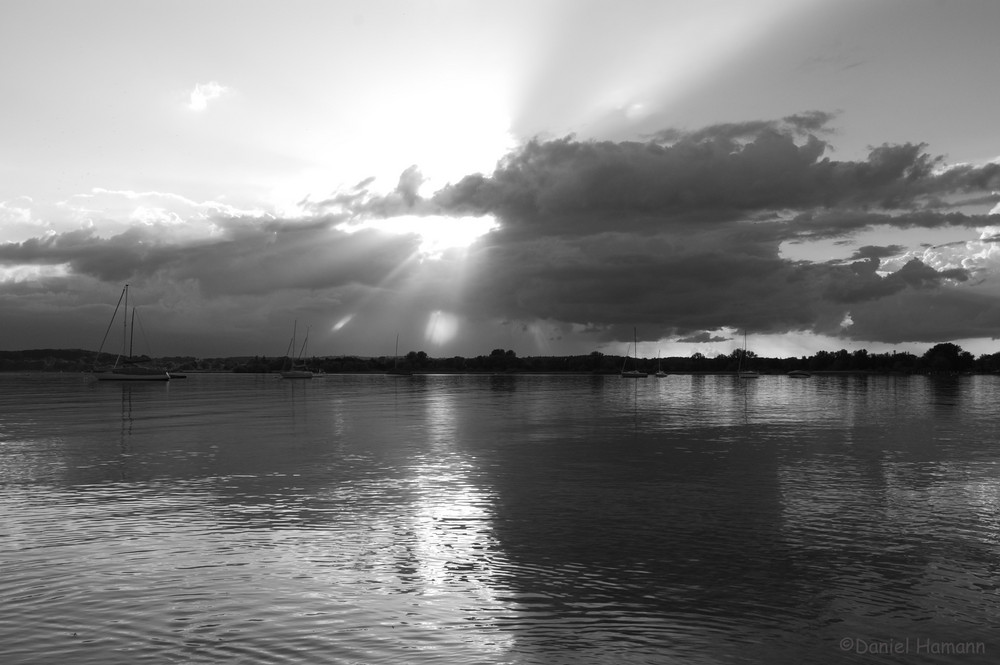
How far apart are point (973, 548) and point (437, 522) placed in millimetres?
16473

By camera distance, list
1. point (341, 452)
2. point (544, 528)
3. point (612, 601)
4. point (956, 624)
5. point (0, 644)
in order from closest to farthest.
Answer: point (0, 644)
point (956, 624)
point (612, 601)
point (544, 528)
point (341, 452)

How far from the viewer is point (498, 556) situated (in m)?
20.8

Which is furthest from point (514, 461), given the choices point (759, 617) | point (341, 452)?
point (759, 617)

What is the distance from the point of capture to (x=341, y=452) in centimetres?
4616

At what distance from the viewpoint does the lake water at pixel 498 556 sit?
14.2 metres

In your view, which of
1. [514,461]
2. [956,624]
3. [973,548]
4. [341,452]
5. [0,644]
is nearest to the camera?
[0,644]

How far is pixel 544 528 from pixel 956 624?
12163 mm

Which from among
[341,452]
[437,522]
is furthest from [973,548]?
[341,452]

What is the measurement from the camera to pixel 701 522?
83.8 feet

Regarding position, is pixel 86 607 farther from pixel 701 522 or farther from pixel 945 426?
pixel 945 426

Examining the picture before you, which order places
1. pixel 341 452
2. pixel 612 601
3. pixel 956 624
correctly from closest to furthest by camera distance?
pixel 956 624 < pixel 612 601 < pixel 341 452

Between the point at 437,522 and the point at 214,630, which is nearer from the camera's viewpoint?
the point at 214,630

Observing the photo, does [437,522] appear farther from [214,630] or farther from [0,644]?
[0,644]

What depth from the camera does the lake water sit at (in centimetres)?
1423
